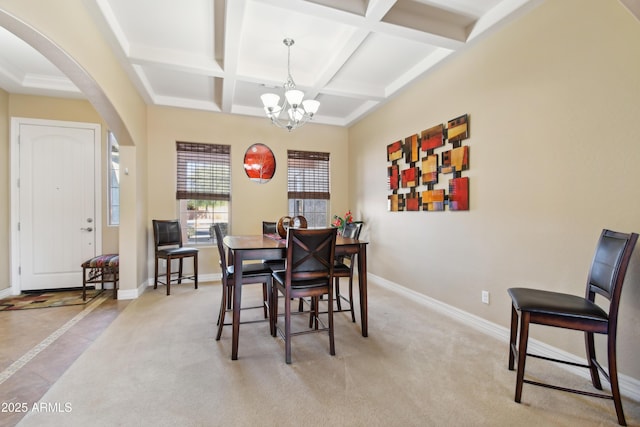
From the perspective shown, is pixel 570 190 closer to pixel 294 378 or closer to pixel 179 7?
pixel 294 378

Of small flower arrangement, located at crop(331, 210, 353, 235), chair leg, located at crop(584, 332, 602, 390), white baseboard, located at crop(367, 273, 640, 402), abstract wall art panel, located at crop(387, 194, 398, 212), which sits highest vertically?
abstract wall art panel, located at crop(387, 194, 398, 212)

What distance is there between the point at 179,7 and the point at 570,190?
3.48 meters

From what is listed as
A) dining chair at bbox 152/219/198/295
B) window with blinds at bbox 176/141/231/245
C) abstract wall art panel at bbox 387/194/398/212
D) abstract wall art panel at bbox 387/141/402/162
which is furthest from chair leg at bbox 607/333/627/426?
window with blinds at bbox 176/141/231/245

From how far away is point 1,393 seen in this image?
1803 millimetres

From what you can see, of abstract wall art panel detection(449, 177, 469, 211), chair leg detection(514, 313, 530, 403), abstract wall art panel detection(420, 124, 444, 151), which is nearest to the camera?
chair leg detection(514, 313, 530, 403)

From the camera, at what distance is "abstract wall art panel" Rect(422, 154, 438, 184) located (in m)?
3.31

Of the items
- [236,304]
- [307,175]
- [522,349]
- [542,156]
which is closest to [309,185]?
[307,175]

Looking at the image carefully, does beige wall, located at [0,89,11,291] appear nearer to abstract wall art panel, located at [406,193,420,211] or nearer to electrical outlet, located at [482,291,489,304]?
abstract wall art panel, located at [406,193,420,211]

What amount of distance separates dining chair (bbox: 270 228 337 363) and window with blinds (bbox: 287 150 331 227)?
9.94 feet

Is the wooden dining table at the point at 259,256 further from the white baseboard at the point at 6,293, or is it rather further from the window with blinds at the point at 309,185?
the white baseboard at the point at 6,293

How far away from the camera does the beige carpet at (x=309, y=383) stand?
1596 millimetres

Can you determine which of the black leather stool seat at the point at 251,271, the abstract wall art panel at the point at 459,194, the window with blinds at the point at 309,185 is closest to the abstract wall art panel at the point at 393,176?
the abstract wall art panel at the point at 459,194

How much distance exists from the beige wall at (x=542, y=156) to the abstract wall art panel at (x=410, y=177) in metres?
0.44

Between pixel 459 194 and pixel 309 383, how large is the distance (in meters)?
2.29
